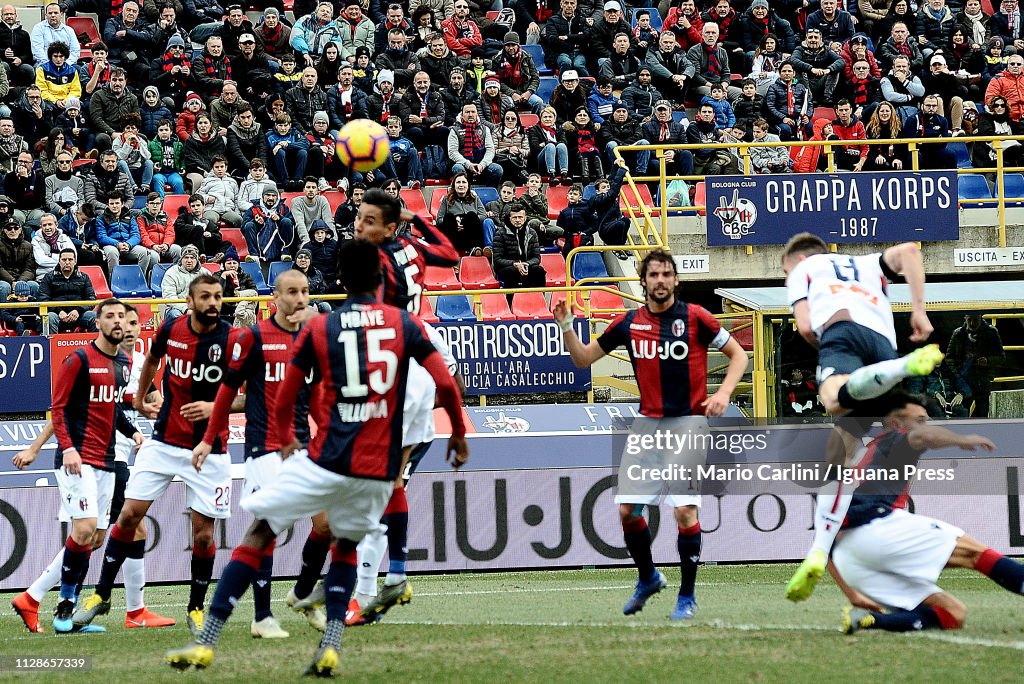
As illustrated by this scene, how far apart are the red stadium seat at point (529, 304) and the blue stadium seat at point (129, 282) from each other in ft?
15.9

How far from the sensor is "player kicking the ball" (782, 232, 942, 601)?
7.41 metres

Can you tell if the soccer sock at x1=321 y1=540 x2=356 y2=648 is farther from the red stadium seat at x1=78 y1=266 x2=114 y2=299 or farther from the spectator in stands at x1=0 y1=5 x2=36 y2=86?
the spectator in stands at x1=0 y1=5 x2=36 y2=86

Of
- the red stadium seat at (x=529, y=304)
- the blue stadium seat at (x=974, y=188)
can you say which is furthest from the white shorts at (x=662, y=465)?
the blue stadium seat at (x=974, y=188)

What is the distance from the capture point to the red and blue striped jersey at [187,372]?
945 centimetres

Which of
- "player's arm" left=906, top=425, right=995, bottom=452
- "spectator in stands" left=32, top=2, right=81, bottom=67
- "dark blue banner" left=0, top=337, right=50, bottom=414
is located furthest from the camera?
"spectator in stands" left=32, top=2, right=81, bottom=67

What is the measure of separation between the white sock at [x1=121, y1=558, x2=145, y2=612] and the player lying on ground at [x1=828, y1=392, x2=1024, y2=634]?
4.88 meters

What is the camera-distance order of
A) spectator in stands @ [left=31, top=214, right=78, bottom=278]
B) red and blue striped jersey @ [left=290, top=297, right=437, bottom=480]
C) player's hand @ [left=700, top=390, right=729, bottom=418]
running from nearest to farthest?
red and blue striped jersey @ [left=290, top=297, right=437, bottom=480] → player's hand @ [left=700, top=390, right=729, bottom=418] → spectator in stands @ [left=31, top=214, right=78, bottom=278]

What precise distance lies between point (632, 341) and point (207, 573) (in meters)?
3.20

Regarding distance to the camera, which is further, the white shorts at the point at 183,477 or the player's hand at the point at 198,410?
the white shorts at the point at 183,477

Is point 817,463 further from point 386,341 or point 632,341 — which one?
point 386,341

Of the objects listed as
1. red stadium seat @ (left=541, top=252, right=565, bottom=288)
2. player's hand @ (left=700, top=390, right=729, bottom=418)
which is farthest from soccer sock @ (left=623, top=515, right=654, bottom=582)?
red stadium seat @ (left=541, top=252, right=565, bottom=288)

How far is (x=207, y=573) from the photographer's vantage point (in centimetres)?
931

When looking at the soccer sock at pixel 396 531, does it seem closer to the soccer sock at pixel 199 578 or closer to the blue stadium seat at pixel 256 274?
the soccer sock at pixel 199 578

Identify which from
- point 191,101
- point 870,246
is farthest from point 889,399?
point 191,101
